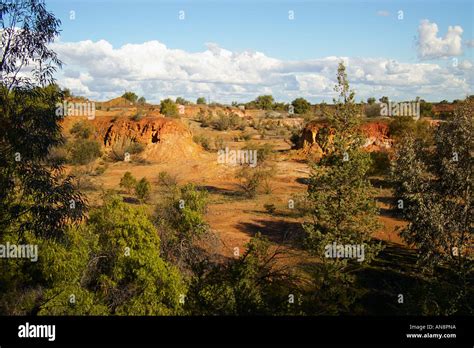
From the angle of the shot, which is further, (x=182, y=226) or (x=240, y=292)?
(x=182, y=226)

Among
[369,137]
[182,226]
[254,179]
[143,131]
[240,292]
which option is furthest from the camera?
[143,131]

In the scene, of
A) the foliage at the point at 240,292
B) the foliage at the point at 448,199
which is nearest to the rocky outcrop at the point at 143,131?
the foliage at the point at 448,199

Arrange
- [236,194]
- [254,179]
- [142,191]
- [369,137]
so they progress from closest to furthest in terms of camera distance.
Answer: [142,191] < [254,179] < [236,194] < [369,137]

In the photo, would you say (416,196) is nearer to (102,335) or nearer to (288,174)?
(102,335)

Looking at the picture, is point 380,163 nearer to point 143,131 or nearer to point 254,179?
point 254,179

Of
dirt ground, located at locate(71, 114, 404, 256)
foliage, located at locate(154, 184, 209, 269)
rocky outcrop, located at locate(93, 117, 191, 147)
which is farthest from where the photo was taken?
rocky outcrop, located at locate(93, 117, 191, 147)

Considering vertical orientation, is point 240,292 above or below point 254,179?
below

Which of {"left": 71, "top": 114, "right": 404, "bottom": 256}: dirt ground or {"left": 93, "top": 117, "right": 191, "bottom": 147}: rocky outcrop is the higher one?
{"left": 93, "top": 117, "right": 191, "bottom": 147}: rocky outcrop

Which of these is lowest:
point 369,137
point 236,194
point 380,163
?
point 236,194

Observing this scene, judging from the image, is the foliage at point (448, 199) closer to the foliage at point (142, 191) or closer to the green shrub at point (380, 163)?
the foliage at point (142, 191)

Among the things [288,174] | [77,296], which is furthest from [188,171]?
[77,296]

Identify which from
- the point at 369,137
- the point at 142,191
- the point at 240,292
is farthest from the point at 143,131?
the point at 240,292

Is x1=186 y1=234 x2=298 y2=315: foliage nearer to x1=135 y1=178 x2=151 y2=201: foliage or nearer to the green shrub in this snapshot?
x1=135 y1=178 x2=151 y2=201: foliage

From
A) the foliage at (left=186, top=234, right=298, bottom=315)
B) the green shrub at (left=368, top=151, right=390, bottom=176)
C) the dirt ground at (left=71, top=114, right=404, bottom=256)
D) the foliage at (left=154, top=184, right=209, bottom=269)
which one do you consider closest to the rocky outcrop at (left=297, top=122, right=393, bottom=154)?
the dirt ground at (left=71, top=114, right=404, bottom=256)
